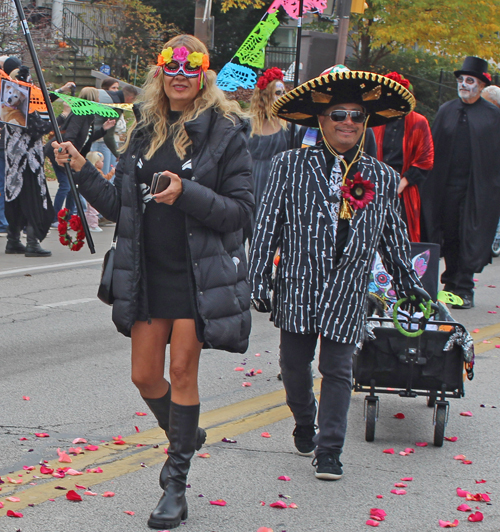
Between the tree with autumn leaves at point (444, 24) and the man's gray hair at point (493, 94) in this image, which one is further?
the tree with autumn leaves at point (444, 24)

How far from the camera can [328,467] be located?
4340 mm

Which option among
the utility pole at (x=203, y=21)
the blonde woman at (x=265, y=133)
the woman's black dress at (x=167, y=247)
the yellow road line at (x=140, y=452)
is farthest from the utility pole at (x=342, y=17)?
the woman's black dress at (x=167, y=247)

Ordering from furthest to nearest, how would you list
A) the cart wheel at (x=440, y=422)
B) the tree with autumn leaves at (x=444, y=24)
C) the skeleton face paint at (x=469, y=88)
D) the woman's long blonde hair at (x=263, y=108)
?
the tree with autumn leaves at (x=444, y=24) → the skeleton face paint at (x=469, y=88) → the woman's long blonde hair at (x=263, y=108) → the cart wheel at (x=440, y=422)

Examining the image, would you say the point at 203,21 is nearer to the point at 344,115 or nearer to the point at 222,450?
the point at 344,115

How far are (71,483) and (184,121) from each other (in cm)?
171

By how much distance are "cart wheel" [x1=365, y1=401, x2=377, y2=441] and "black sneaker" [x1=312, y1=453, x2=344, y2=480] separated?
59 centimetres

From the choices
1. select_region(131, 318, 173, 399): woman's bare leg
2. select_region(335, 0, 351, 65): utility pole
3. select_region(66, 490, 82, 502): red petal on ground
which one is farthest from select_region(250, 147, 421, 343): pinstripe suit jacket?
select_region(335, 0, 351, 65): utility pole

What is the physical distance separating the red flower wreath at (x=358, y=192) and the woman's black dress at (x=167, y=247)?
2.92ft

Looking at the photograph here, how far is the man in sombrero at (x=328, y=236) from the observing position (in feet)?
A: 14.3

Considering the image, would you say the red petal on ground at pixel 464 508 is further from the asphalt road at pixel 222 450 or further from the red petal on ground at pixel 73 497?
the red petal on ground at pixel 73 497

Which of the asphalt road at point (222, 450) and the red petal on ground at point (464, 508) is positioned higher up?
the red petal on ground at point (464, 508)

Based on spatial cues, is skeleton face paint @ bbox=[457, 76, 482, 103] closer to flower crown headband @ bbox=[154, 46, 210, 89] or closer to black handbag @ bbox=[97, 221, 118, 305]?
flower crown headband @ bbox=[154, 46, 210, 89]

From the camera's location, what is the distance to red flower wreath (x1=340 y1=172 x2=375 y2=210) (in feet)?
14.0

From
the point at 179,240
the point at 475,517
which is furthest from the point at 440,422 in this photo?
the point at 179,240
